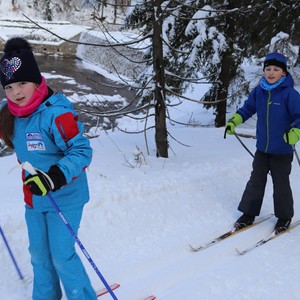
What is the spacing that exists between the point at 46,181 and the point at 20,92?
58 cm

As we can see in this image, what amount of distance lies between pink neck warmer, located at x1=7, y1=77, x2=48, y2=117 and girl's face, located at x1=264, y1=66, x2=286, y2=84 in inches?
98.6

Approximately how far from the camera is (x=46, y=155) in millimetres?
2447

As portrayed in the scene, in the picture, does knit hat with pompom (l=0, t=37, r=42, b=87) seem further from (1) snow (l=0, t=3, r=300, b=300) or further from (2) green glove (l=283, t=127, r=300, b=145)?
(2) green glove (l=283, t=127, r=300, b=145)

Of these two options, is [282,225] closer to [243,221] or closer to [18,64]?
[243,221]

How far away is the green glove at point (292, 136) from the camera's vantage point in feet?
12.3

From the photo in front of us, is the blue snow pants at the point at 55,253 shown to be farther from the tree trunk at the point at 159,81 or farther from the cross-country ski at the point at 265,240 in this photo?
the tree trunk at the point at 159,81

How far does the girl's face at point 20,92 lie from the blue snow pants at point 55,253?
74cm

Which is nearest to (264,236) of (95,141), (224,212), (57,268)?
(224,212)

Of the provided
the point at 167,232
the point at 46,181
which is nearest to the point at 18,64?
the point at 46,181

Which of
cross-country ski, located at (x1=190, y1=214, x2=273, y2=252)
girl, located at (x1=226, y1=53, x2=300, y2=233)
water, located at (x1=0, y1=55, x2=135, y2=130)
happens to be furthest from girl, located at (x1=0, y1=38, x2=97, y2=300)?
water, located at (x1=0, y1=55, x2=135, y2=130)

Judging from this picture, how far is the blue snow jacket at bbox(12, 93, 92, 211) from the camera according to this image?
2.32 meters

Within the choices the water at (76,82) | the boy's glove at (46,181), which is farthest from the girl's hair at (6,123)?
the water at (76,82)

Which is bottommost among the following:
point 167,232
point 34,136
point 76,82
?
point 76,82

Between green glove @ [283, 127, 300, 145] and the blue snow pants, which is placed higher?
green glove @ [283, 127, 300, 145]
